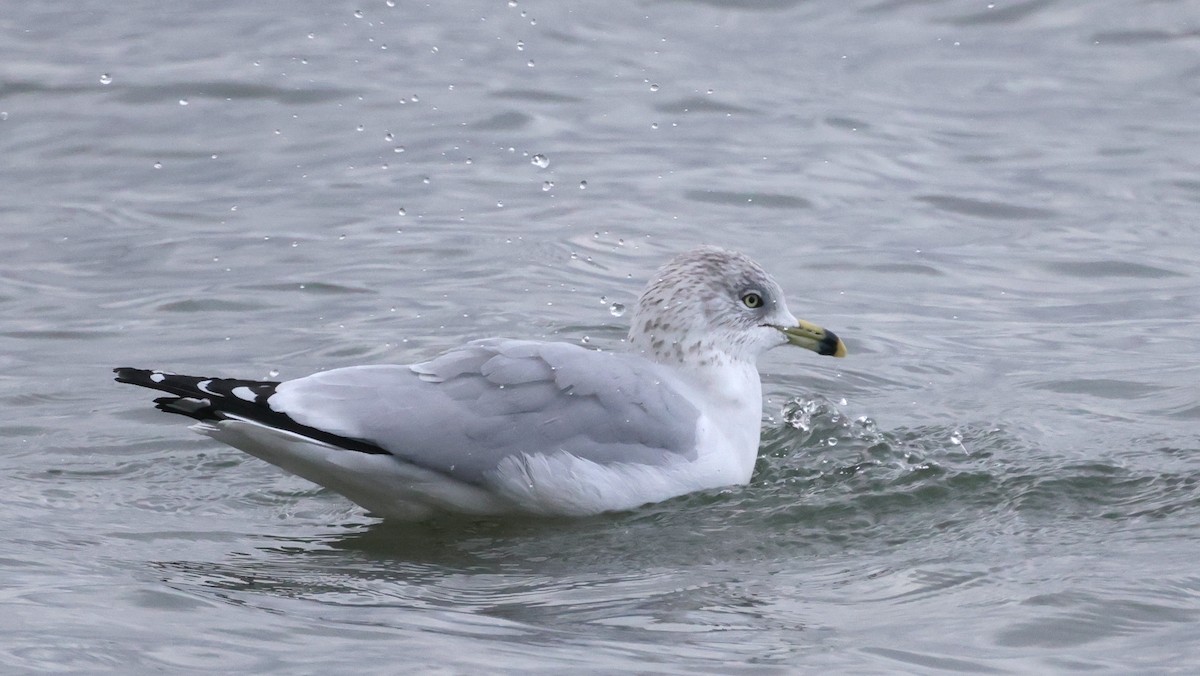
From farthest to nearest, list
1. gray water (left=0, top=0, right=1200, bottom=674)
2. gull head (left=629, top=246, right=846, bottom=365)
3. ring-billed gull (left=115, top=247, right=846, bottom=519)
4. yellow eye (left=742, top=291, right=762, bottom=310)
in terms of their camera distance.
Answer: yellow eye (left=742, top=291, right=762, bottom=310)
gull head (left=629, top=246, right=846, bottom=365)
ring-billed gull (left=115, top=247, right=846, bottom=519)
gray water (left=0, top=0, right=1200, bottom=674)

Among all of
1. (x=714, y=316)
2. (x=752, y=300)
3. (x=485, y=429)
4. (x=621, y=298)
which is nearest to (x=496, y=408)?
(x=485, y=429)

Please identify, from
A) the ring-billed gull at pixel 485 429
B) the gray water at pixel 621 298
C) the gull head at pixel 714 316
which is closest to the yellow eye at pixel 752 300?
the gull head at pixel 714 316

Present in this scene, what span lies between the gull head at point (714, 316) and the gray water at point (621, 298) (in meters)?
0.51

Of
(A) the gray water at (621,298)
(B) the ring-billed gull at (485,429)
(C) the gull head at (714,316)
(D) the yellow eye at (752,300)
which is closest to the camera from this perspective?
(A) the gray water at (621,298)

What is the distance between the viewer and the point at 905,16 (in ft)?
49.8

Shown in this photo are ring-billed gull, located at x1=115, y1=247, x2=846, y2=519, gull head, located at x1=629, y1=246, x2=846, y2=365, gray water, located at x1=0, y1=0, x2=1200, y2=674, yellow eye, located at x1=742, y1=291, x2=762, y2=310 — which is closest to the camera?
gray water, located at x1=0, y1=0, x2=1200, y2=674

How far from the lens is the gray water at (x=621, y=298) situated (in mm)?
5211

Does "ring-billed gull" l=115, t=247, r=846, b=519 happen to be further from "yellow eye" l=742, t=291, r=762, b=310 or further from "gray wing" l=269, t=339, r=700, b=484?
"yellow eye" l=742, t=291, r=762, b=310

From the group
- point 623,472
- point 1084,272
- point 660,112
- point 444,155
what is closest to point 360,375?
point 623,472

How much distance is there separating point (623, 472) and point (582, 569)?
1.98ft

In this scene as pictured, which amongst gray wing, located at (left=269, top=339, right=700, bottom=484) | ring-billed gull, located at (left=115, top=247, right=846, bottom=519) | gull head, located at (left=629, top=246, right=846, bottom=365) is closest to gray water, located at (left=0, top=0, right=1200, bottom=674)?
ring-billed gull, located at (left=115, top=247, right=846, bottom=519)

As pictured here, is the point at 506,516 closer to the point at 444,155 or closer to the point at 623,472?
the point at 623,472

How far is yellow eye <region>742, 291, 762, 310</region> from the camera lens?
7.01 metres

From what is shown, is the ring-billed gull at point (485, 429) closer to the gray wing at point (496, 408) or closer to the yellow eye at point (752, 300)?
the gray wing at point (496, 408)
